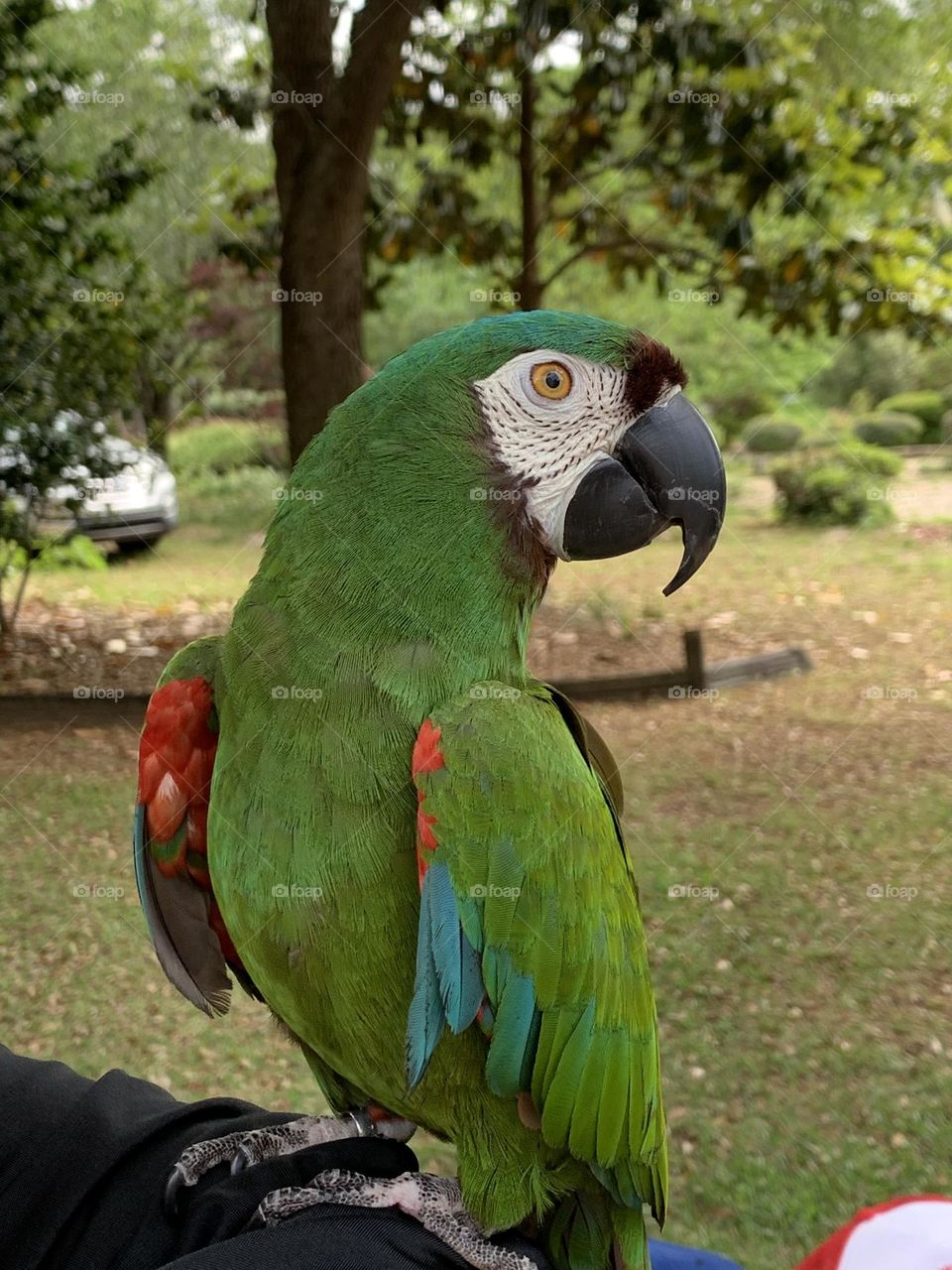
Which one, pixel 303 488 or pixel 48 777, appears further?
pixel 48 777

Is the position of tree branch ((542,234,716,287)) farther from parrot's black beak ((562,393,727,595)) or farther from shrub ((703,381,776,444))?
shrub ((703,381,776,444))

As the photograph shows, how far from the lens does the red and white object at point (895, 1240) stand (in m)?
1.19

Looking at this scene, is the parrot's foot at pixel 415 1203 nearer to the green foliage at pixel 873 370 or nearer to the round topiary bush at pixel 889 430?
the green foliage at pixel 873 370

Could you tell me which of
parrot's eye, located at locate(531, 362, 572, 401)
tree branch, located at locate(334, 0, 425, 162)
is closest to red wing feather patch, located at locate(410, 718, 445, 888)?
parrot's eye, located at locate(531, 362, 572, 401)

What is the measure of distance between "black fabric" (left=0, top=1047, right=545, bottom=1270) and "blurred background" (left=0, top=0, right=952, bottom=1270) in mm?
1214

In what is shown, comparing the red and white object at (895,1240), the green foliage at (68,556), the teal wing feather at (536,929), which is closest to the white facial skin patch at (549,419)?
the teal wing feather at (536,929)

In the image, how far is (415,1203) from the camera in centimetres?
122

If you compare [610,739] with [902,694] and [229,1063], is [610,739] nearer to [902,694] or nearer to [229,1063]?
[902,694]

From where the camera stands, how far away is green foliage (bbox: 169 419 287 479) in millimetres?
5570

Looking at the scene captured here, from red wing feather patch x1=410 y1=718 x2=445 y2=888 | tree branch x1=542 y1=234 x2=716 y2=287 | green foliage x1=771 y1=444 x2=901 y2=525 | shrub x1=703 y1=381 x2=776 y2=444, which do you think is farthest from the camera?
shrub x1=703 y1=381 x2=776 y2=444

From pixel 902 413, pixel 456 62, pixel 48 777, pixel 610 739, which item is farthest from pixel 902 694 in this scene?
pixel 902 413

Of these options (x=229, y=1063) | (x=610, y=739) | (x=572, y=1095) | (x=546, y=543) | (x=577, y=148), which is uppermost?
(x=577, y=148)

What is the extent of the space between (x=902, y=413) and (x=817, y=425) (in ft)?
3.22

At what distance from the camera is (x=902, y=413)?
8.81 m
